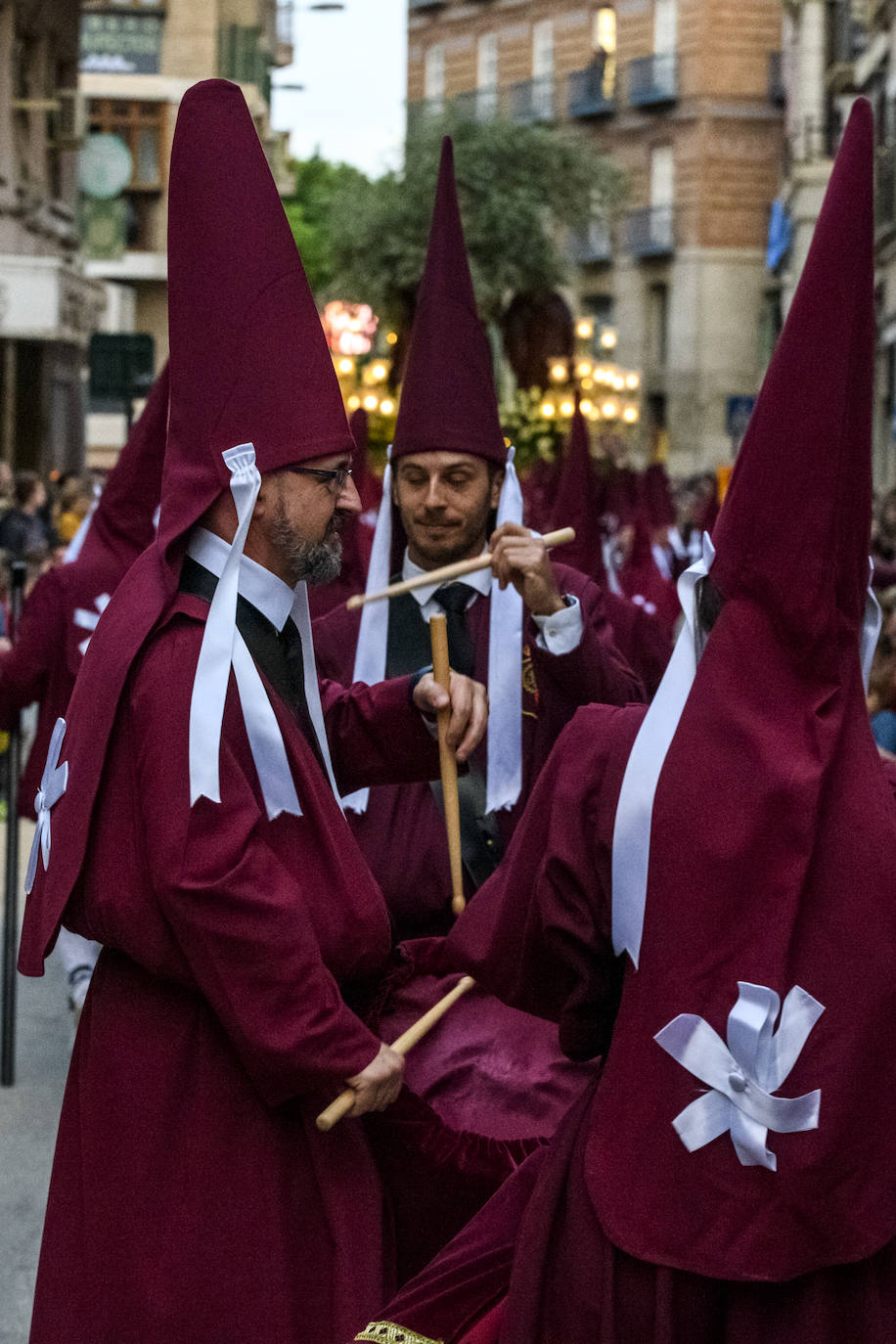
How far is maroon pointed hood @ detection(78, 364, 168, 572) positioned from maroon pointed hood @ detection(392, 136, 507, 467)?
47.7 inches

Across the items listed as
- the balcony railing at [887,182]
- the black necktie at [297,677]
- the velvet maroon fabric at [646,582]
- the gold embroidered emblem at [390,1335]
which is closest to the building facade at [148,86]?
the balcony railing at [887,182]

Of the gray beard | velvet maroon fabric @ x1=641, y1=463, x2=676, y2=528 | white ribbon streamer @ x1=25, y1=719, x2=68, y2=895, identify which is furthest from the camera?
velvet maroon fabric @ x1=641, y1=463, x2=676, y2=528

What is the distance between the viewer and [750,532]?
2650 millimetres

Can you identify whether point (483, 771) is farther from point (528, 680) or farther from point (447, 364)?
point (447, 364)

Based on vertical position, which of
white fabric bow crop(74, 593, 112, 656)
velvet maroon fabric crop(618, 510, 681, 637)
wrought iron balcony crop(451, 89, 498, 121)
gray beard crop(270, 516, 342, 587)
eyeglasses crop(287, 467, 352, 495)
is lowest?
velvet maroon fabric crop(618, 510, 681, 637)

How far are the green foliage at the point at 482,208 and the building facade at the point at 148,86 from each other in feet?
12.0

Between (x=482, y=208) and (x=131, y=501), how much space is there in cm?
3275

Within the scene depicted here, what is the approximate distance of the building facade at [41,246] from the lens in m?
24.1

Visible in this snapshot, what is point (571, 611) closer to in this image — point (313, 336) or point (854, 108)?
point (313, 336)

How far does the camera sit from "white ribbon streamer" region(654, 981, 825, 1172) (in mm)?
2631

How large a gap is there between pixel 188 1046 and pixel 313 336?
1149mm

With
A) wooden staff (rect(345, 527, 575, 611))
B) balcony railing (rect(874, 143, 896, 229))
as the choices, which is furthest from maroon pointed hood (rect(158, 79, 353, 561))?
balcony railing (rect(874, 143, 896, 229))

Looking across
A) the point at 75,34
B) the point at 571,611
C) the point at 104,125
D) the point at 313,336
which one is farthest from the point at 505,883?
the point at 104,125

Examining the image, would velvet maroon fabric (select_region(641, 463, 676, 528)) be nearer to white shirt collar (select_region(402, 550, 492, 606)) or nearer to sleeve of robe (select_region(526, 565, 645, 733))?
white shirt collar (select_region(402, 550, 492, 606))
